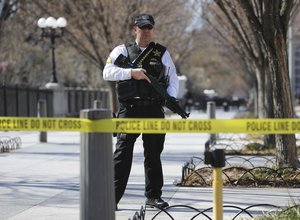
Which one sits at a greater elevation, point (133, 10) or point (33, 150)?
point (133, 10)

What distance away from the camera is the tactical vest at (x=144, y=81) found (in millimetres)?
6418

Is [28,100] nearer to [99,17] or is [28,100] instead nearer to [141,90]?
[99,17]

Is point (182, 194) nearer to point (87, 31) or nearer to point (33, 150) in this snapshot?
point (33, 150)

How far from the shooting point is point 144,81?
6414 millimetres

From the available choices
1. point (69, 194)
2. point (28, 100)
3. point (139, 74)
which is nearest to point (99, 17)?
point (28, 100)

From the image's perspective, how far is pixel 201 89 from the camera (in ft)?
271

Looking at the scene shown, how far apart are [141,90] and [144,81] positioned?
96mm

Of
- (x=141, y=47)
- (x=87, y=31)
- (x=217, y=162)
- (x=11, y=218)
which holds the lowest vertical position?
(x=11, y=218)

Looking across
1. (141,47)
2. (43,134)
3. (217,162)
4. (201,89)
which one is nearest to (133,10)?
(43,134)

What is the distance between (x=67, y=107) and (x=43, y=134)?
18253 millimetres

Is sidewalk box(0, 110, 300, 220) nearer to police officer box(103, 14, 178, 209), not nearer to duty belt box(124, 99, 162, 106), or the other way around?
police officer box(103, 14, 178, 209)

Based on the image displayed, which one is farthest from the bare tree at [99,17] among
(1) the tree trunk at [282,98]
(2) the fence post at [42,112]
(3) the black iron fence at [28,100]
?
(1) the tree trunk at [282,98]

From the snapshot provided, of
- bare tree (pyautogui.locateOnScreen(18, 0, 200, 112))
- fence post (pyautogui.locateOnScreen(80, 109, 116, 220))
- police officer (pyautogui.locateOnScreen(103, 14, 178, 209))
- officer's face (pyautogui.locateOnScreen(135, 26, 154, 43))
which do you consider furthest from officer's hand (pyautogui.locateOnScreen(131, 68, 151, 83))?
bare tree (pyautogui.locateOnScreen(18, 0, 200, 112))

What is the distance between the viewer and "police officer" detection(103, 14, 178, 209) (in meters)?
6.42
